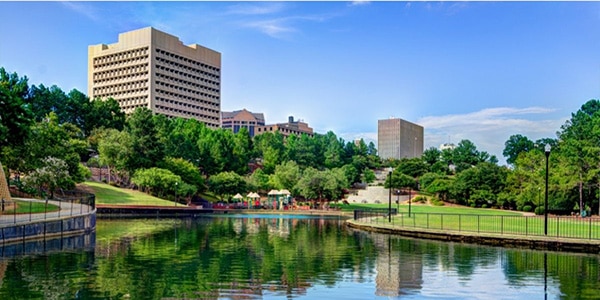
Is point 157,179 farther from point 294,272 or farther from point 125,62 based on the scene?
point 125,62

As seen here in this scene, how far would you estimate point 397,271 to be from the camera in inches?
861

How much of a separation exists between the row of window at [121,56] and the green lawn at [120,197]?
11481cm

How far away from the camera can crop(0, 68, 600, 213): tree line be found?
56125 mm

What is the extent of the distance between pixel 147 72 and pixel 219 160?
95.8 m

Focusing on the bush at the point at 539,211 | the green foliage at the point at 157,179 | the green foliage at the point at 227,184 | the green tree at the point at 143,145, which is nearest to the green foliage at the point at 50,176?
the green foliage at the point at 157,179

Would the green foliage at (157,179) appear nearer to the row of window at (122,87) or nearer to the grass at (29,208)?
the grass at (29,208)

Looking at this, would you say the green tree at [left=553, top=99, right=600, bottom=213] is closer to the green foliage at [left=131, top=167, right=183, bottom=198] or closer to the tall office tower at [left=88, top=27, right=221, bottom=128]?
the green foliage at [left=131, top=167, right=183, bottom=198]

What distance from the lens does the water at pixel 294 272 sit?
1706cm

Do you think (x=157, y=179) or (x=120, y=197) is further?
(x=157, y=179)

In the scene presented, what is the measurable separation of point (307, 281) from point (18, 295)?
8.82 meters

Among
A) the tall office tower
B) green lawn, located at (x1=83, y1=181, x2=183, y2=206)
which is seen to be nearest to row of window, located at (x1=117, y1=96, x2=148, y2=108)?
the tall office tower

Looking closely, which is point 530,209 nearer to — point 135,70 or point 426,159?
point 426,159

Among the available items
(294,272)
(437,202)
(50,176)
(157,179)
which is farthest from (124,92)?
(294,272)

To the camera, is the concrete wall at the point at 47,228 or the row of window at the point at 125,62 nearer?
the concrete wall at the point at 47,228
